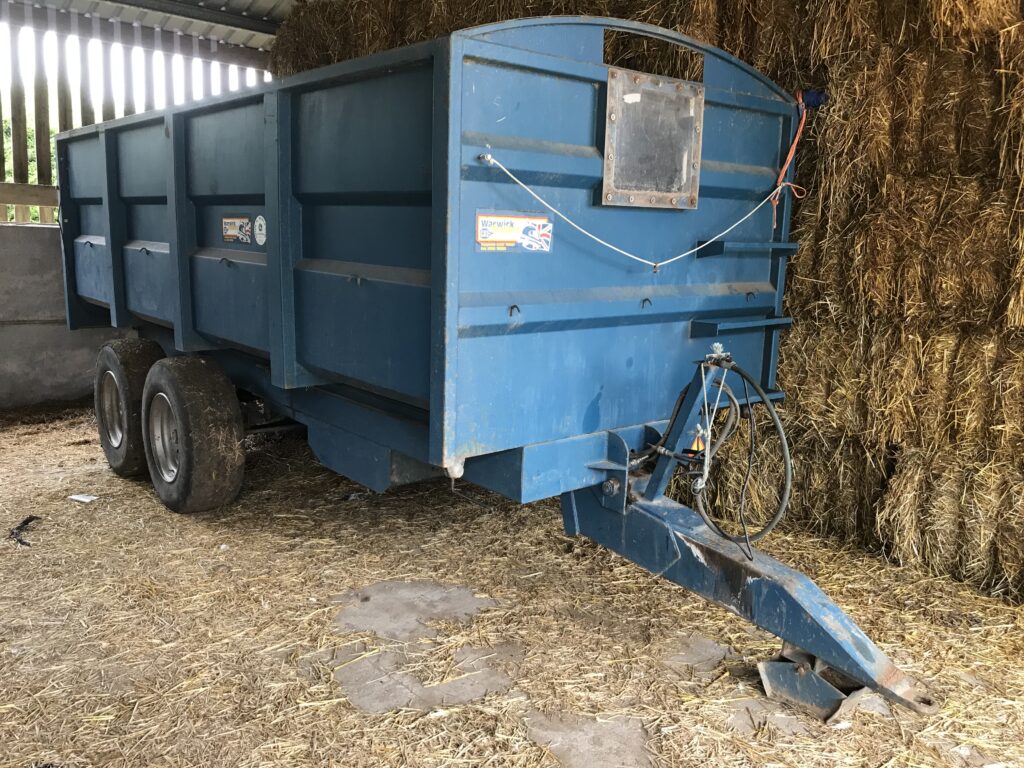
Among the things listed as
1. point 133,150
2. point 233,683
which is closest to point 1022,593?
point 233,683

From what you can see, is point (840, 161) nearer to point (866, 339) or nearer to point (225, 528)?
point (866, 339)

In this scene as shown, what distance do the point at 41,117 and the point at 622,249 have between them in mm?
8326

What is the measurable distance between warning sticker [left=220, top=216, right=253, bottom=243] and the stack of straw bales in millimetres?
2229

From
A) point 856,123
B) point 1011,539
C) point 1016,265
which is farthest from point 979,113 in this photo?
point 1011,539

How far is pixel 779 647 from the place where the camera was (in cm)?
362

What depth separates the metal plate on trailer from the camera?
3.33 m

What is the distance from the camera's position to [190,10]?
347 inches

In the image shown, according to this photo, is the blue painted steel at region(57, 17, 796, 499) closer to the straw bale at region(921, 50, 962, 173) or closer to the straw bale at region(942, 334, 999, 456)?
the straw bale at region(921, 50, 962, 173)

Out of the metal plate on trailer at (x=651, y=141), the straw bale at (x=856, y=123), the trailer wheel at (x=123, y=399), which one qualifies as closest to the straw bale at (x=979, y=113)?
the straw bale at (x=856, y=123)

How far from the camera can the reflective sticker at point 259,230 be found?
160 inches

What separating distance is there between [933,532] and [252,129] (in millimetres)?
3955

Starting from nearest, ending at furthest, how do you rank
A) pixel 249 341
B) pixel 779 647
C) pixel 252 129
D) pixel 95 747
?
1. pixel 95 747
2. pixel 779 647
3. pixel 252 129
4. pixel 249 341

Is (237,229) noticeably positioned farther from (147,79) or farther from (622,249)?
(147,79)

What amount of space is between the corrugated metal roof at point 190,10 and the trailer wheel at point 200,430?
18.0ft
